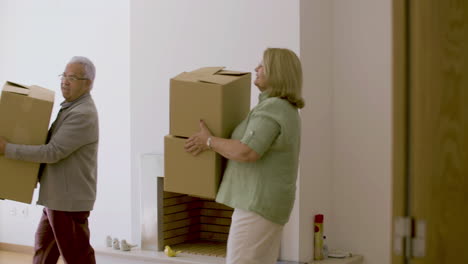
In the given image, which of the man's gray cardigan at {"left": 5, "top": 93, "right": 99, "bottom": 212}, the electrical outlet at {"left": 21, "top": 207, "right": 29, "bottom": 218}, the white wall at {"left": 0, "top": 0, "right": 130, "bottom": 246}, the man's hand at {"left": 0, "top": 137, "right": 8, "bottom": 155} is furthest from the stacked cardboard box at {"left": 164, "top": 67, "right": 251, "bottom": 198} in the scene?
the electrical outlet at {"left": 21, "top": 207, "right": 29, "bottom": 218}

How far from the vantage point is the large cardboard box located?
9.92 ft

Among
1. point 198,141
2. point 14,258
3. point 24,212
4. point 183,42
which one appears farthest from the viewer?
point 24,212

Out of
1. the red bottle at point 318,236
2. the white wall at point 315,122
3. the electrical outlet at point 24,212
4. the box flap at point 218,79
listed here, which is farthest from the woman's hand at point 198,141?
the electrical outlet at point 24,212

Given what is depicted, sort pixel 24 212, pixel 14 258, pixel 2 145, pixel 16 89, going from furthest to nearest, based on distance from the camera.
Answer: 1. pixel 24 212
2. pixel 14 258
3. pixel 16 89
4. pixel 2 145

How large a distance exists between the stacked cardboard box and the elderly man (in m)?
0.59

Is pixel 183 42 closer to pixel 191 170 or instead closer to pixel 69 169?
pixel 69 169

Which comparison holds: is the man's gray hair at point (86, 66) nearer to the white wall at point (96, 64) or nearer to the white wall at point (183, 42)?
the white wall at point (183, 42)

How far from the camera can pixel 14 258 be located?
5035mm

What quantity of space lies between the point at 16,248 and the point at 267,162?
3.53 metres

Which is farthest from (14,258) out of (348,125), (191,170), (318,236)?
(191,170)

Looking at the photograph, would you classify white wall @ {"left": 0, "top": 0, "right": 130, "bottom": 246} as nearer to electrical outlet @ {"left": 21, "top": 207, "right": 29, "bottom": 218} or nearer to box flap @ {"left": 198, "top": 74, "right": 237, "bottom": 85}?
electrical outlet @ {"left": 21, "top": 207, "right": 29, "bottom": 218}

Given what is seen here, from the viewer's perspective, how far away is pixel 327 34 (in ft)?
12.4

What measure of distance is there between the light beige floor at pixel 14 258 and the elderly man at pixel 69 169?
6.14ft

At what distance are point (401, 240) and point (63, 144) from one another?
6.96 ft
